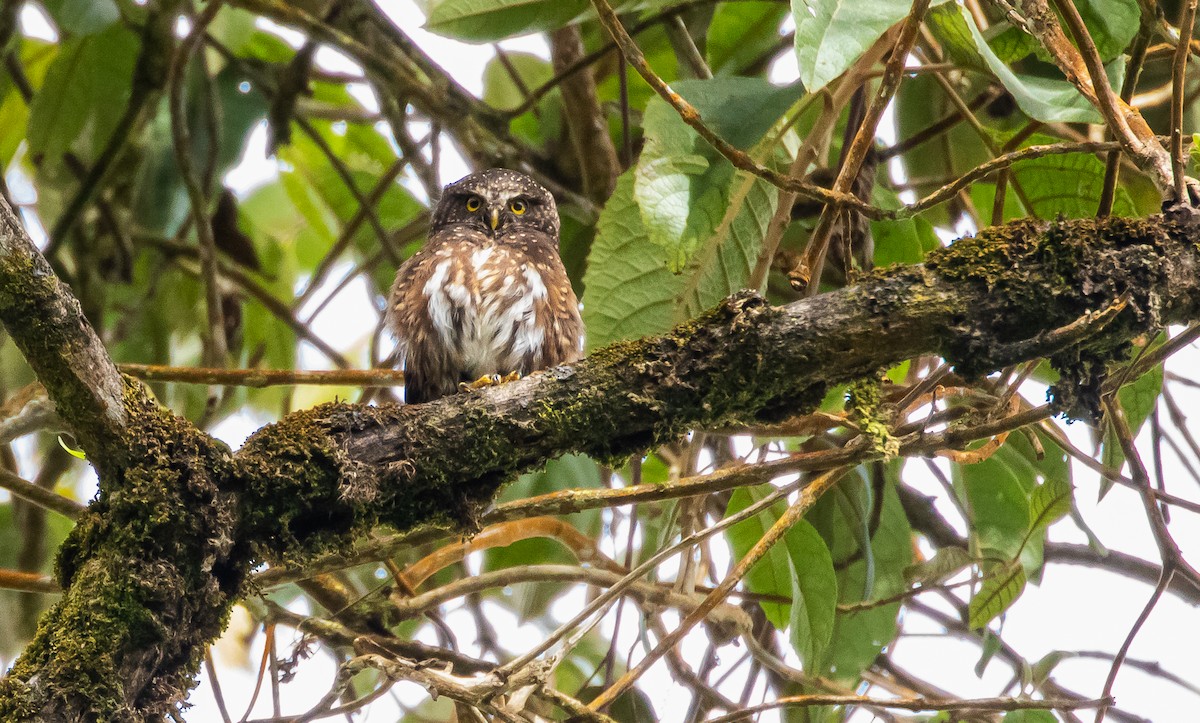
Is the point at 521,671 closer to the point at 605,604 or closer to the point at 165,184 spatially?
the point at 605,604

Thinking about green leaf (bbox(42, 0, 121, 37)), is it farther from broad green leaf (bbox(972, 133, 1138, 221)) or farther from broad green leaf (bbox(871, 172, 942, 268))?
broad green leaf (bbox(972, 133, 1138, 221))

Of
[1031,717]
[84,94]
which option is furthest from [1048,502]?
[84,94]

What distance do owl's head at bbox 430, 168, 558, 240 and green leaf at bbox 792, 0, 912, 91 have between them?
7.39 ft

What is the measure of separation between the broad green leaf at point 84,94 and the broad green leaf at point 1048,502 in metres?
3.67

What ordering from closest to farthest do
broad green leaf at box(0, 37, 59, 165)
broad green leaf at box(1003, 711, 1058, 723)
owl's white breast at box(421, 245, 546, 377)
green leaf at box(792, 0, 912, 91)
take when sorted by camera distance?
1. green leaf at box(792, 0, 912, 91)
2. broad green leaf at box(1003, 711, 1058, 723)
3. owl's white breast at box(421, 245, 546, 377)
4. broad green leaf at box(0, 37, 59, 165)

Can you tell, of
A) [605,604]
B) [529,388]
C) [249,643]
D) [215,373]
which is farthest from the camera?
[249,643]

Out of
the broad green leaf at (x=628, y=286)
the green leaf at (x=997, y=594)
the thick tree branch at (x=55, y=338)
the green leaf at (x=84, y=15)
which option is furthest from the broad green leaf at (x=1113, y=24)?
the green leaf at (x=84, y=15)

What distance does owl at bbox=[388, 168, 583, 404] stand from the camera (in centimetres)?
389

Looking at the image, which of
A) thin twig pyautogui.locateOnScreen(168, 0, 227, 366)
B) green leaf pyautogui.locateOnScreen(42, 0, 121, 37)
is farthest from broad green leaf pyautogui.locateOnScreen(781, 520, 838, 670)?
green leaf pyautogui.locateOnScreen(42, 0, 121, 37)

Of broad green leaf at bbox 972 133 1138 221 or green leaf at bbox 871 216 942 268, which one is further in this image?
green leaf at bbox 871 216 942 268

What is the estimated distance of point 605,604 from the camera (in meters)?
2.84

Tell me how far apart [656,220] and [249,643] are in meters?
3.20

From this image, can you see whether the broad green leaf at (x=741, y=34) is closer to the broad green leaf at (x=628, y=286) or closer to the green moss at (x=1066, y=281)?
the broad green leaf at (x=628, y=286)

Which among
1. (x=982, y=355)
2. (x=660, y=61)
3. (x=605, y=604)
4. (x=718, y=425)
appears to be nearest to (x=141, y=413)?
(x=718, y=425)
